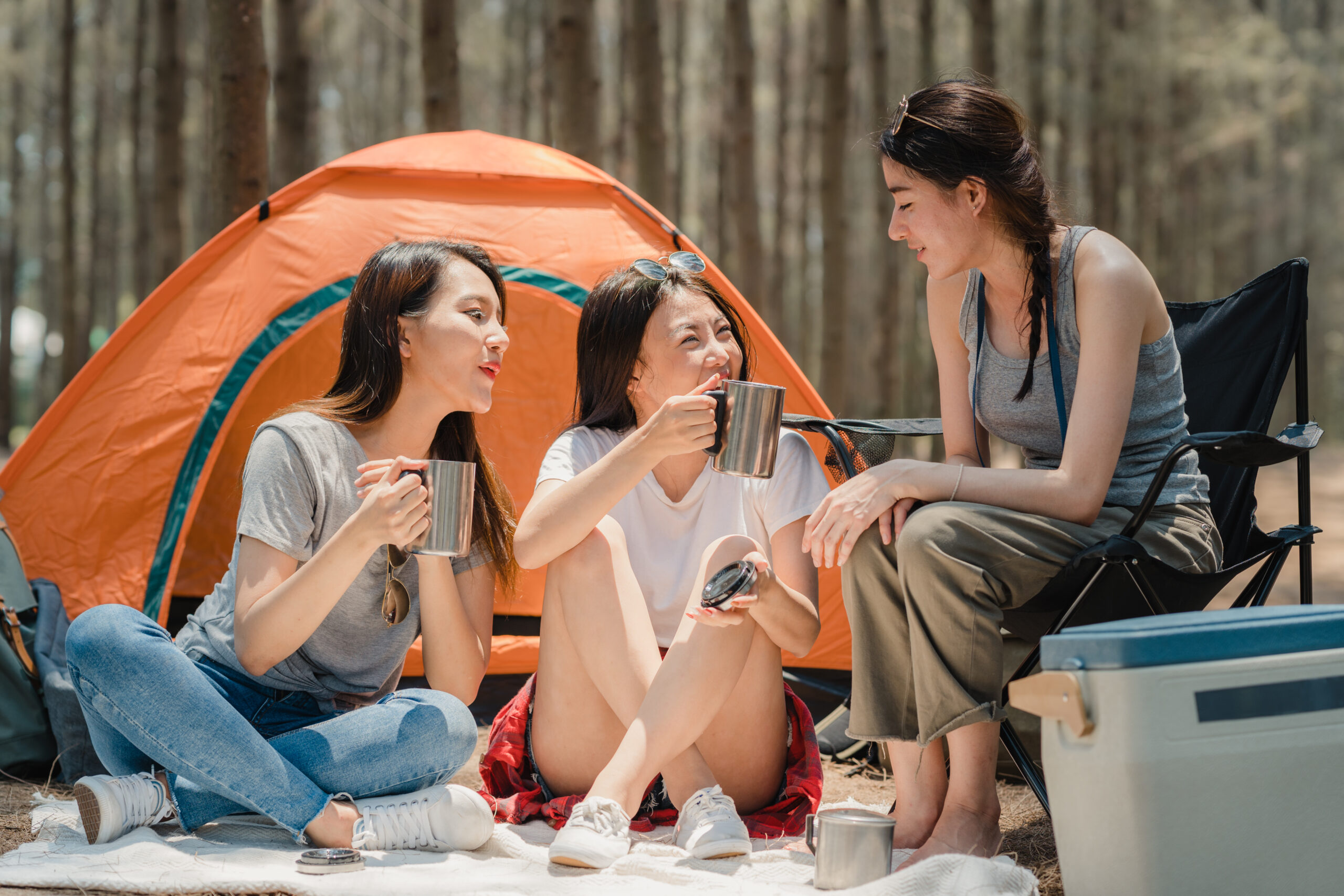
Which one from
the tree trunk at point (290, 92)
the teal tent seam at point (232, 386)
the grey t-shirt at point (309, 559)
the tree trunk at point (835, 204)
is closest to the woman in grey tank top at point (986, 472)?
the grey t-shirt at point (309, 559)

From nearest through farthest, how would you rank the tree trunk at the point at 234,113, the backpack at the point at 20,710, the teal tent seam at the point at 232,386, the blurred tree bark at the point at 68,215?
the backpack at the point at 20,710
the teal tent seam at the point at 232,386
the tree trunk at the point at 234,113
the blurred tree bark at the point at 68,215

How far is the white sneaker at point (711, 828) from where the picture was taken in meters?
2.03

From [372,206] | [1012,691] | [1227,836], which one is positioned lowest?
[1227,836]

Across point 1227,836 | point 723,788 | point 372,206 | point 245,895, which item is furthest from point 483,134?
point 1227,836

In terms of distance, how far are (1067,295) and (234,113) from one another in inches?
150

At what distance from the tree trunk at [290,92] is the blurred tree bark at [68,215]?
759 cm

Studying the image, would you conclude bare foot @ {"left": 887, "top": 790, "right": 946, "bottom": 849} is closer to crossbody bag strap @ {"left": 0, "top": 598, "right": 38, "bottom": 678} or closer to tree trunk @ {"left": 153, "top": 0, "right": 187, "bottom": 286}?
crossbody bag strap @ {"left": 0, "top": 598, "right": 38, "bottom": 678}

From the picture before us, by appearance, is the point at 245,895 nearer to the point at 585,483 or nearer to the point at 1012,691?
the point at 585,483

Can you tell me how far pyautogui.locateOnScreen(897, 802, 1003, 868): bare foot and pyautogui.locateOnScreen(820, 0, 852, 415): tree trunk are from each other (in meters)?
6.73

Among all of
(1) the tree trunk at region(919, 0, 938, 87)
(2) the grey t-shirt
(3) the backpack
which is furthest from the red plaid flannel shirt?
(1) the tree trunk at region(919, 0, 938, 87)

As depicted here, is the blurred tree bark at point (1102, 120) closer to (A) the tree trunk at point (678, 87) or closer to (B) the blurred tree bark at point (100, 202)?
(A) the tree trunk at point (678, 87)

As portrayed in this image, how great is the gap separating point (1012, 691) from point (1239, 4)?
20295 millimetres

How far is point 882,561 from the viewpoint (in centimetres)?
203

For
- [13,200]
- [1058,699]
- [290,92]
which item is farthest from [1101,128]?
[13,200]
